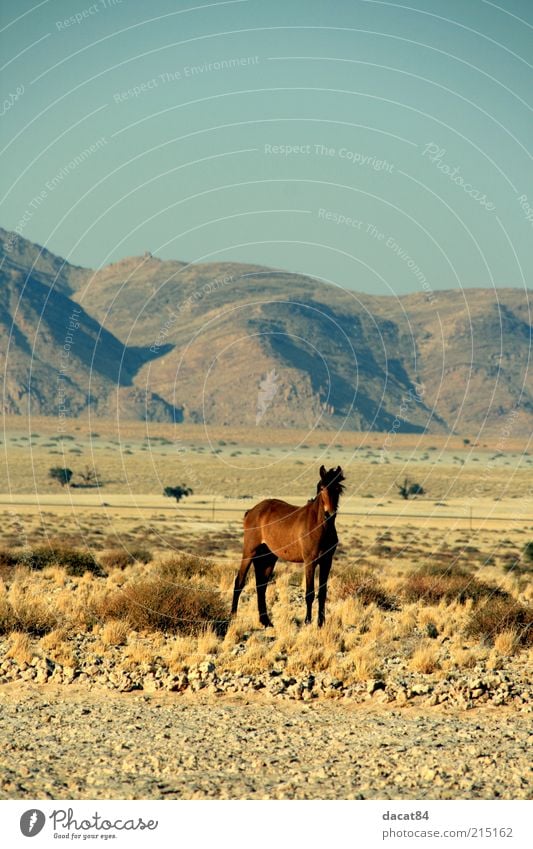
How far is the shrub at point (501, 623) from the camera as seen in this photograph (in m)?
19.9

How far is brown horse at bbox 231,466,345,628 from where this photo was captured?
1995 centimetres

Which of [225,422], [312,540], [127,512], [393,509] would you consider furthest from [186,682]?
[225,422]

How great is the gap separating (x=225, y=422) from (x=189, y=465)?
7475cm

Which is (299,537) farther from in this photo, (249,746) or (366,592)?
(249,746)

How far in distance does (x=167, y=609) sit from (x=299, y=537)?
252 cm

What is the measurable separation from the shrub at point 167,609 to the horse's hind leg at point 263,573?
0.67m

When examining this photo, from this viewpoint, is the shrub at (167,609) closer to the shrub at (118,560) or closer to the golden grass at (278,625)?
the golden grass at (278,625)

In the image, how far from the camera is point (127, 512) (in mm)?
76875

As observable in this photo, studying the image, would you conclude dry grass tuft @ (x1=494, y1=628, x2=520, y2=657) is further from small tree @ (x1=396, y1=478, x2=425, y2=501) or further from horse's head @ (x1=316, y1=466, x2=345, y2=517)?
small tree @ (x1=396, y1=478, x2=425, y2=501)

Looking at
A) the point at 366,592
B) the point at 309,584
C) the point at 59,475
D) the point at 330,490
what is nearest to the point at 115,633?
the point at 309,584

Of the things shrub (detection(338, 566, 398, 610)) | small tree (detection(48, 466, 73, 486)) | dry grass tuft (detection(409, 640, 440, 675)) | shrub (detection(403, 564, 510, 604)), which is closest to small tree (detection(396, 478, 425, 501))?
small tree (detection(48, 466, 73, 486))

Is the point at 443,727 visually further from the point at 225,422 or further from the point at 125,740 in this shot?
the point at 225,422

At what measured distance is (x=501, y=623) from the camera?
20.4 meters

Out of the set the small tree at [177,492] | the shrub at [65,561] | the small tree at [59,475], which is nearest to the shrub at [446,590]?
the shrub at [65,561]
